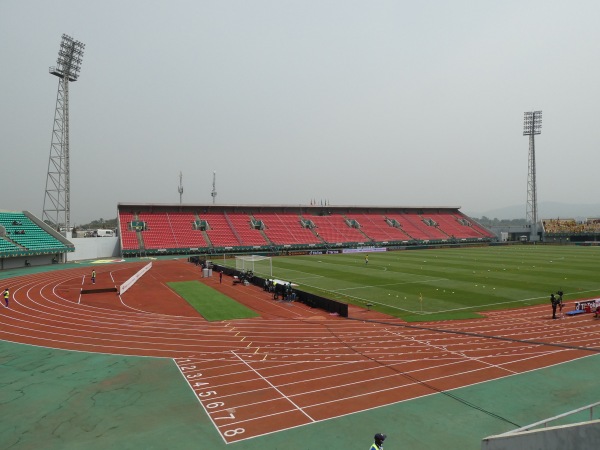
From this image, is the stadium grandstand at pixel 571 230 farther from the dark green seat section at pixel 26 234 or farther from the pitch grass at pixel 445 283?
the dark green seat section at pixel 26 234

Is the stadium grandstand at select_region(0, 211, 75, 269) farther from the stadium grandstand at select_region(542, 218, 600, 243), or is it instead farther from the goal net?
the stadium grandstand at select_region(542, 218, 600, 243)

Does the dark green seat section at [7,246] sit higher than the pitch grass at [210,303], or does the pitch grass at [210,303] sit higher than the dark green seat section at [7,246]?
the dark green seat section at [7,246]

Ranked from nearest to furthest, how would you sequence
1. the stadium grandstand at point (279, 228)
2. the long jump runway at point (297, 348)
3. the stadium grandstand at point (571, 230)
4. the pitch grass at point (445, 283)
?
the long jump runway at point (297, 348), the pitch grass at point (445, 283), the stadium grandstand at point (279, 228), the stadium grandstand at point (571, 230)

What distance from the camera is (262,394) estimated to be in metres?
12.3

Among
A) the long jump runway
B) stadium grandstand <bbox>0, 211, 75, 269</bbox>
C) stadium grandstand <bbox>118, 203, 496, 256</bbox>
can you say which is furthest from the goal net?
stadium grandstand <bbox>0, 211, 75, 269</bbox>

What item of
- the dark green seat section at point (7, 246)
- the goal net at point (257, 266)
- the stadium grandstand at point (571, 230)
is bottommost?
the goal net at point (257, 266)

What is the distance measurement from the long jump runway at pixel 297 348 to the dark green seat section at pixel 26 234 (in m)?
30.1

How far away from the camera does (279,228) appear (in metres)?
84.2

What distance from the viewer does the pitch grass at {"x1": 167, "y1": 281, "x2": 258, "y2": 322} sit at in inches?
947

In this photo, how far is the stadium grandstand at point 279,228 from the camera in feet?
240

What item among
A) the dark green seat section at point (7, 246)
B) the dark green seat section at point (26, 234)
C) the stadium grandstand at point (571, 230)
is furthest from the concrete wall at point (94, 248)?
the stadium grandstand at point (571, 230)

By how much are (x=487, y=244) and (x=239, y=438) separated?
92548 mm

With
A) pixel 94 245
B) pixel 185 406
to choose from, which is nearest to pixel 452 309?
pixel 185 406

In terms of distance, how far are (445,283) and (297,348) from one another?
2152 cm
